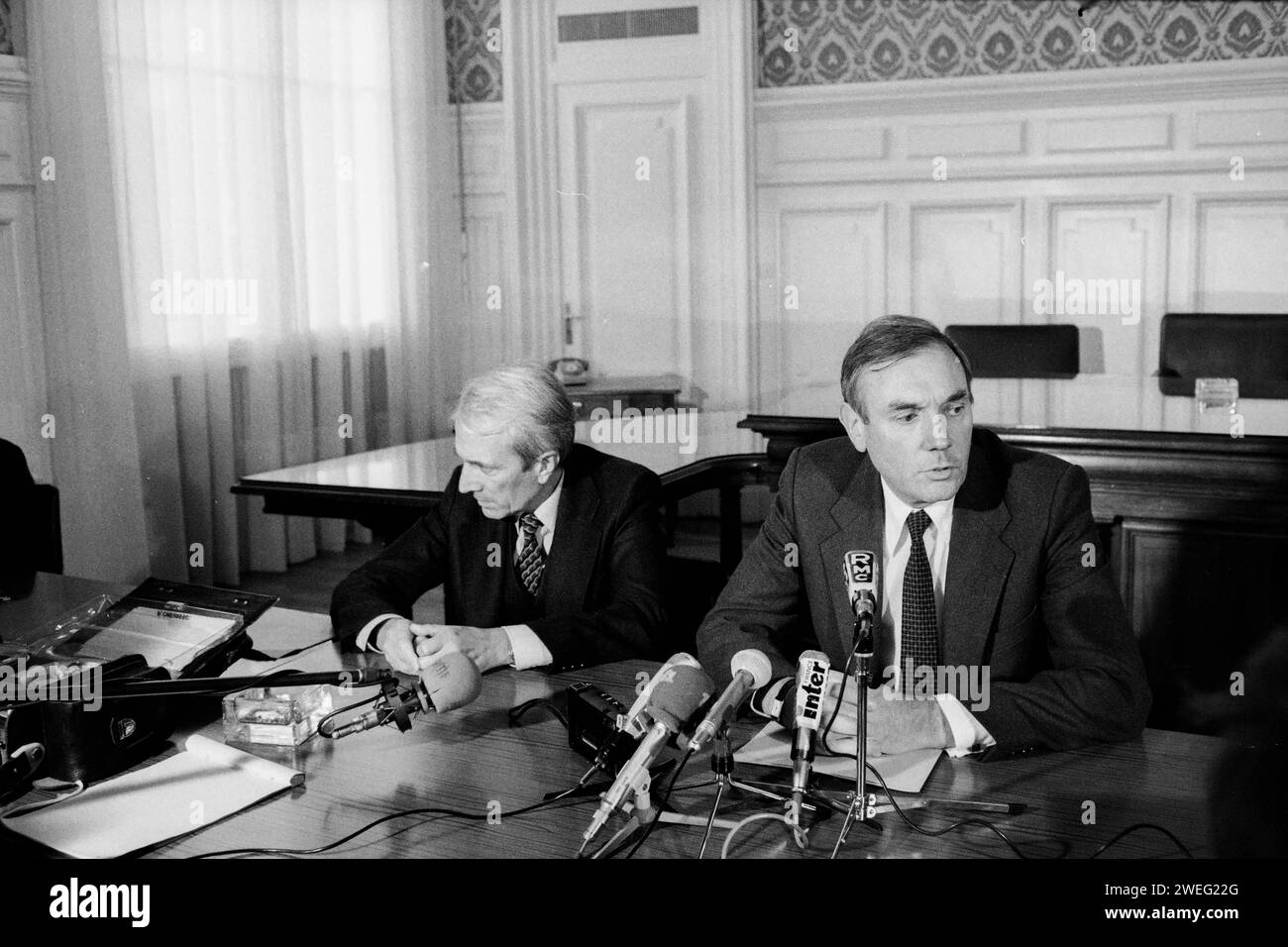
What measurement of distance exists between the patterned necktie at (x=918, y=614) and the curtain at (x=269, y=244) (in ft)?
11.2

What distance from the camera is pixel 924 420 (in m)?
1.87

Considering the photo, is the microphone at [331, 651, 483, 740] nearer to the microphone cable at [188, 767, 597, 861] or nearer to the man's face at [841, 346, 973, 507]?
the microphone cable at [188, 767, 597, 861]

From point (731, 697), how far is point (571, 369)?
15.7 feet

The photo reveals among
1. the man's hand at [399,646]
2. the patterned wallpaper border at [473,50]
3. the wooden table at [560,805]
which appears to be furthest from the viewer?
the patterned wallpaper border at [473,50]

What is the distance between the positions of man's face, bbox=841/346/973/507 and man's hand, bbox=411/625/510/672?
0.64m

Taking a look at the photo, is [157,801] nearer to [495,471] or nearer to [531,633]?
[531,633]

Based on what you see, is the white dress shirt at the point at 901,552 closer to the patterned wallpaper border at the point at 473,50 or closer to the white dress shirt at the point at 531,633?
the white dress shirt at the point at 531,633

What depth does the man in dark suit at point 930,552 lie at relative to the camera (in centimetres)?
185

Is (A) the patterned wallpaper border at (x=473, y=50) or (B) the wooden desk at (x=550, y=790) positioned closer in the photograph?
(B) the wooden desk at (x=550, y=790)

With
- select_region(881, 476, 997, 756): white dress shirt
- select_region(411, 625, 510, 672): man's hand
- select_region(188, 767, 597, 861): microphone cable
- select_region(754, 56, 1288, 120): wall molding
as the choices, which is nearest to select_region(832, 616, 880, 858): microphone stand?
select_region(188, 767, 597, 861): microphone cable

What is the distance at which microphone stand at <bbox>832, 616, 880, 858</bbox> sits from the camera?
49.6 inches

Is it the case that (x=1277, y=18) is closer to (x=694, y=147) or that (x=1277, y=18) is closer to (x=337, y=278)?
(x=694, y=147)

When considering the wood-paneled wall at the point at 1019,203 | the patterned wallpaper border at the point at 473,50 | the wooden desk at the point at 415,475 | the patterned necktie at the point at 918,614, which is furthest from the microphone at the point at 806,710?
the patterned wallpaper border at the point at 473,50

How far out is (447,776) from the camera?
5.07ft
